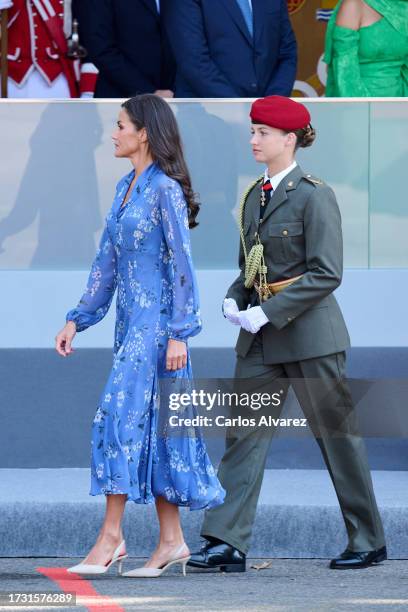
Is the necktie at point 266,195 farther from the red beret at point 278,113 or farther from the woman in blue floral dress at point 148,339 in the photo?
the woman in blue floral dress at point 148,339

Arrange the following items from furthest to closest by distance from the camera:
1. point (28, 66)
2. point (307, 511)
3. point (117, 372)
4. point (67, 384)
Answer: point (28, 66) → point (67, 384) → point (307, 511) → point (117, 372)

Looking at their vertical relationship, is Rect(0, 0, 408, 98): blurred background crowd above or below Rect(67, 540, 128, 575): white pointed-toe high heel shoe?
above

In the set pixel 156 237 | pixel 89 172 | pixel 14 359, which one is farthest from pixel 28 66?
pixel 156 237

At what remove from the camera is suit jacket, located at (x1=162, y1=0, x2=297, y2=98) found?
8.09m

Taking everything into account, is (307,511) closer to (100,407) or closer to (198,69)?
(100,407)

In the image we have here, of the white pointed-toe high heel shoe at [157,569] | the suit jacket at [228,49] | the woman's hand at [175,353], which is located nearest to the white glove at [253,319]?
the woman's hand at [175,353]

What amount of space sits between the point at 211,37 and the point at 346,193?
1010 mm

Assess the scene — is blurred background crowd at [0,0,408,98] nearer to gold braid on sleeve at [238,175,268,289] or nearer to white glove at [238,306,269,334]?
gold braid on sleeve at [238,175,268,289]

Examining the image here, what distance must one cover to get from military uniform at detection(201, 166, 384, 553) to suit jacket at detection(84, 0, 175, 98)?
252 cm

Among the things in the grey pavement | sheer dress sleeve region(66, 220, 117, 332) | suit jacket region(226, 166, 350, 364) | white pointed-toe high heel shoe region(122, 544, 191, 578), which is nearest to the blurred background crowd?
suit jacket region(226, 166, 350, 364)

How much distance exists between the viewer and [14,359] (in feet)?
25.8

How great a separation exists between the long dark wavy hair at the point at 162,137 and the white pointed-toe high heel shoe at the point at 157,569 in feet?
3.83

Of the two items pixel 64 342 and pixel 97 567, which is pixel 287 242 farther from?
pixel 97 567

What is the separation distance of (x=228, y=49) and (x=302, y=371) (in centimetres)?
267
